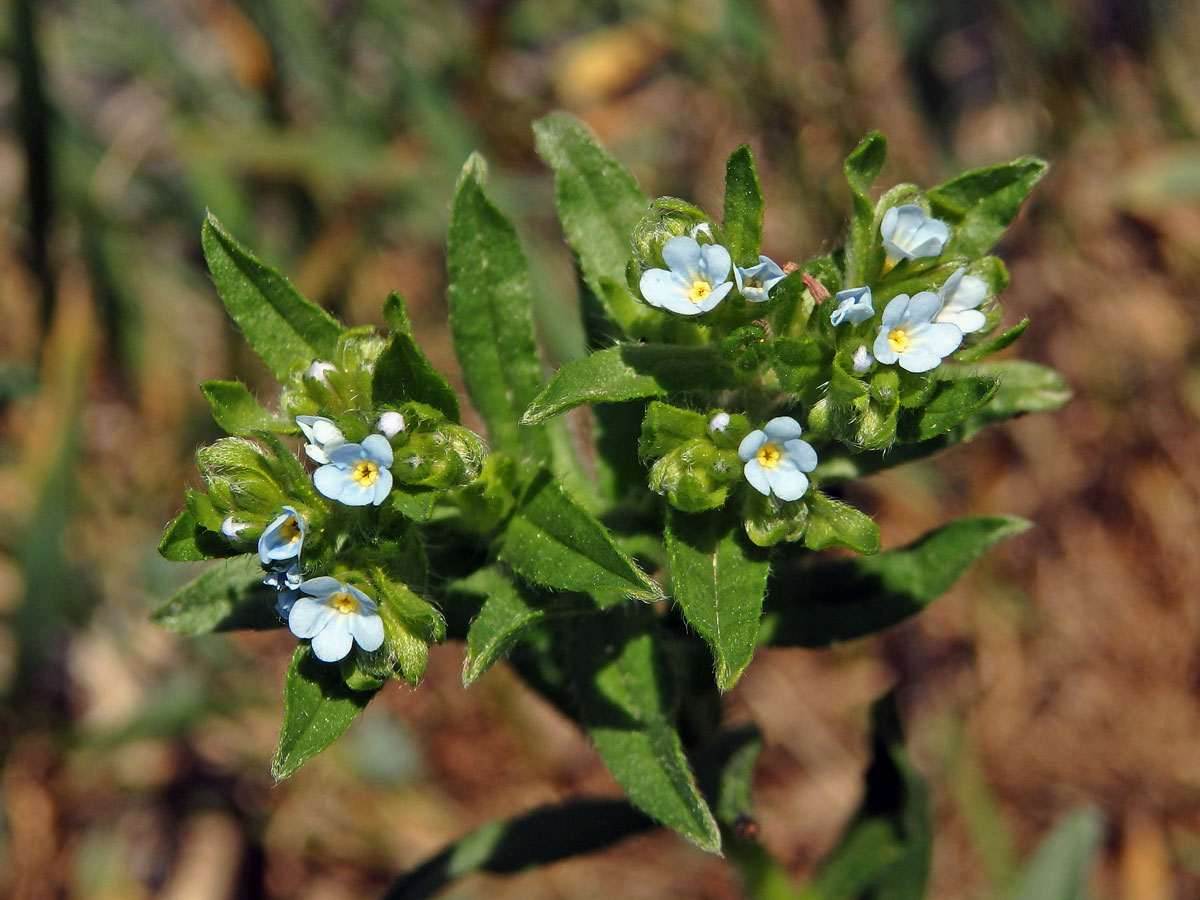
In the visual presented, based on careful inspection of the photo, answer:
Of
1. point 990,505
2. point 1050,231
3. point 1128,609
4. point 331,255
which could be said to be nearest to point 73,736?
point 331,255

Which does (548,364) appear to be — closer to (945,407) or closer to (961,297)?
(961,297)

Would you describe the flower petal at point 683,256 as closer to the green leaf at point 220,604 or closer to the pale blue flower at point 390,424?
the pale blue flower at point 390,424

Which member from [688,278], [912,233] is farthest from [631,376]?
[912,233]

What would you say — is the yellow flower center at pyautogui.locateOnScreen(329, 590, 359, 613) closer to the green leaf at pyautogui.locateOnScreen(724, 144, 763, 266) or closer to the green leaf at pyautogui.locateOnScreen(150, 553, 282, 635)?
the green leaf at pyautogui.locateOnScreen(150, 553, 282, 635)

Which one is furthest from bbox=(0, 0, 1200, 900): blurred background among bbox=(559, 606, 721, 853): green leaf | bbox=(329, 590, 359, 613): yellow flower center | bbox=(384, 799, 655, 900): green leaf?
bbox=(329, 590, 359, 613): yellow flower center

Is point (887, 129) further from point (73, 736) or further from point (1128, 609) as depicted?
point (73, 736)

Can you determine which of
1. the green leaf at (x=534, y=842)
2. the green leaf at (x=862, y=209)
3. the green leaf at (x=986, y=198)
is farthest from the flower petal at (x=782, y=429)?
the green leaf at (x=534, y=842)
